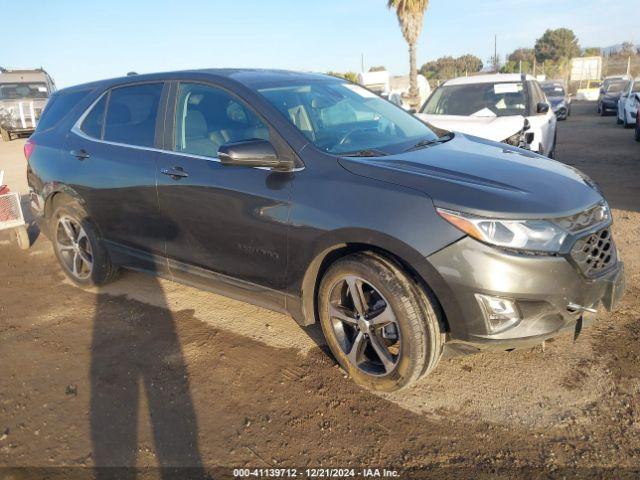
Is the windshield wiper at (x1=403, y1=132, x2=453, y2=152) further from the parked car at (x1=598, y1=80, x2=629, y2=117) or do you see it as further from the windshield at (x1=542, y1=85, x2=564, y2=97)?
the windshield at (x1=542, y1=85, x2=564, y2=97)

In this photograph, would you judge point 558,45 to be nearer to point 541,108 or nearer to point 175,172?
point 541,108

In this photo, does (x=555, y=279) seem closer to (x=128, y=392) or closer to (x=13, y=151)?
(x=128, y=392)

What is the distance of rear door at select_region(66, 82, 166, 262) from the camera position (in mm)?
3742

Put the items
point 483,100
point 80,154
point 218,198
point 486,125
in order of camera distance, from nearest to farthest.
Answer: point 218,198 → point 80,154 → point 486,125 → point 483,100

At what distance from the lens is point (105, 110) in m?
4.23

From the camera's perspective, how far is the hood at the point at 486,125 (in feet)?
21.6

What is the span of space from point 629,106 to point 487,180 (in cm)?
1586

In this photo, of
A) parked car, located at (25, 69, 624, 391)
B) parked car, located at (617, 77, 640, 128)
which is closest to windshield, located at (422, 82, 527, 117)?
parked car, located at (25, 69, 624, 391)

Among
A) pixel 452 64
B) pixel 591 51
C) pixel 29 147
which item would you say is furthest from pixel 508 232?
pixel 452 64

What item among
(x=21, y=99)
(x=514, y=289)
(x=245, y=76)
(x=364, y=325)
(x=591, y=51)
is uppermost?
(x=591, y=51)

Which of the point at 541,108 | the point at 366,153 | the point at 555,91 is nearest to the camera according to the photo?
the point at 366,153

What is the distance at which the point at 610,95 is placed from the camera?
844 inches

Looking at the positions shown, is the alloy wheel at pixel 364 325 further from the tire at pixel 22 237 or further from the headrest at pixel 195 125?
the tire at pixel 22 237

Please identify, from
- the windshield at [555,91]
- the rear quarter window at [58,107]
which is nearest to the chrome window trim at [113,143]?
the rear quarter window at [58,107]
